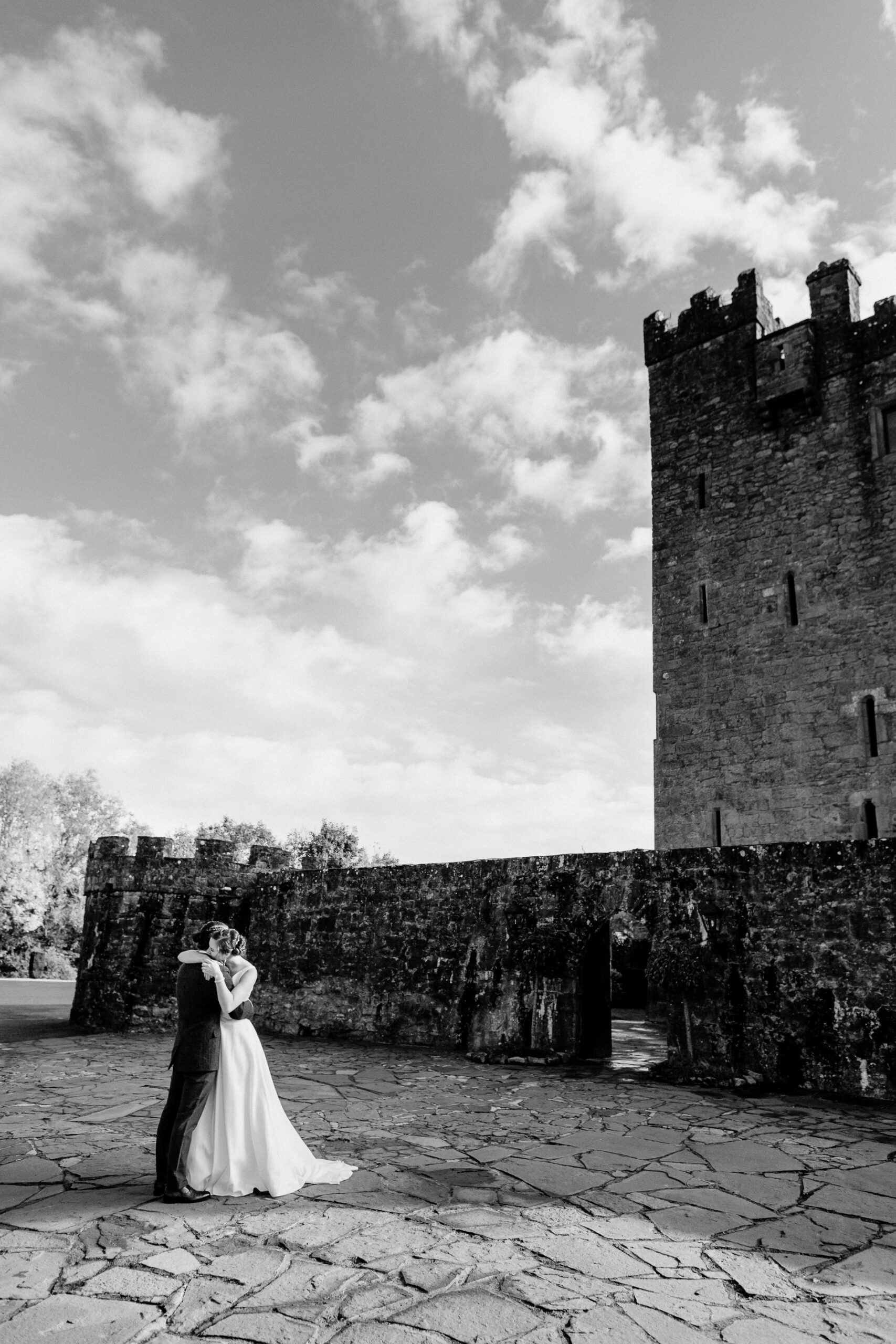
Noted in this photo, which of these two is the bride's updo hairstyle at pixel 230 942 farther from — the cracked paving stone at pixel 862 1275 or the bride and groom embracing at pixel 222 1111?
the cracked paving stone at pixel 862 1275

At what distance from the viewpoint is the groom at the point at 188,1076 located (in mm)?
3998

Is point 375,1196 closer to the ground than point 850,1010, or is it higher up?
closer to the ground

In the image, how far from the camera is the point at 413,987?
9.65 meters

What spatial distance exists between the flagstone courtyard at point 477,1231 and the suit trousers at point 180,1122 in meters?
0.15

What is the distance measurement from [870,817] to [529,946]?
7.67m

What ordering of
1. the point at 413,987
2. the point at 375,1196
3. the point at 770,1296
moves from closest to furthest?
1. the point at 770,1296
2. the point at 375,1196
3. the point at 413,987

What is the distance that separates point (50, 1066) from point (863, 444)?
1519cm

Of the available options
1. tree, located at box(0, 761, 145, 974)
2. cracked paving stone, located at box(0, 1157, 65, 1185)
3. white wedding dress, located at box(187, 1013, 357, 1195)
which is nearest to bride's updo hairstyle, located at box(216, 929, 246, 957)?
white wedding dress, located at box(187, 1013, 357, 1195)

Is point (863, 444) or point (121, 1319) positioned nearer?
point (121, 1319)

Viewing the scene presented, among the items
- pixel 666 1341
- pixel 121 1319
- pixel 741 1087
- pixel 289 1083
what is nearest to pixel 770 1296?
pixel 666 1341

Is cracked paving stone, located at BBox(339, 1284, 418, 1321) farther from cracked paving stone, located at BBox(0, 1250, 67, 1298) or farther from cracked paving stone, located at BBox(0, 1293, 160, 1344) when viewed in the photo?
cracked paving stone, located at BBox(0, 1250, 67, 1298)

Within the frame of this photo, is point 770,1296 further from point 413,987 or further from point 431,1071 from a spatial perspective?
point 413,987

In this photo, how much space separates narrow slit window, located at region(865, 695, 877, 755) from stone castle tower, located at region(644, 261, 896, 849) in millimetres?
27

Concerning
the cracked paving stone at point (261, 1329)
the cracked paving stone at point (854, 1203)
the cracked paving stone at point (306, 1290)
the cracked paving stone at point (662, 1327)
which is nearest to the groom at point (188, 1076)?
the cracked paving stone at point (306, 1290)
